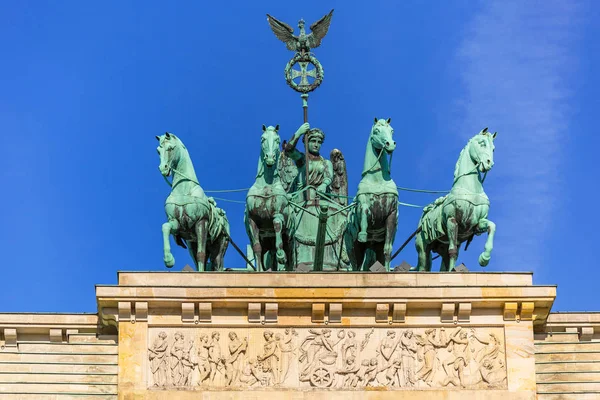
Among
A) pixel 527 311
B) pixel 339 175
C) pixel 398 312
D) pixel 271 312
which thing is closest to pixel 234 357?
pixel 271 312

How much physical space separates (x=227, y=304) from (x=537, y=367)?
539 centimetres

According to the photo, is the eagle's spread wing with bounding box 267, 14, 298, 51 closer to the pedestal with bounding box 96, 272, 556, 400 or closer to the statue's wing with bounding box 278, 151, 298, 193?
the statue's wing with bounding box 278, 151, 298, 193

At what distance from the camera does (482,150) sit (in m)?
48.3

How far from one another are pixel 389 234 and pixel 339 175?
5782mm

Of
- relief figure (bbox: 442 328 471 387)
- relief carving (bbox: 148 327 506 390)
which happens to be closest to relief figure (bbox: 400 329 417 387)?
relief carving (bbox: 148 327 506 390)

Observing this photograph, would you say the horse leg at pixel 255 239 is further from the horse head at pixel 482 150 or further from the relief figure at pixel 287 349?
the horse head at pixel 482 150

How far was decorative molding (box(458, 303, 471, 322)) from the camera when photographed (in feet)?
153

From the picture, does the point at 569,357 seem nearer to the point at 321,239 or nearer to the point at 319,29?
the point at 321,239

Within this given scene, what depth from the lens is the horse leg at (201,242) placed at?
47906mm

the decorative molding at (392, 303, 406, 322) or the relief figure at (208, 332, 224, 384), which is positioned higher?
the decorative molding at (392, 303, 406, 322)

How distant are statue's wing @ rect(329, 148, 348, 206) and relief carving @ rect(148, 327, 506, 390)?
7.10 meters

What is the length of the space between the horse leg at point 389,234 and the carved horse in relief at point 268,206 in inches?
69.3

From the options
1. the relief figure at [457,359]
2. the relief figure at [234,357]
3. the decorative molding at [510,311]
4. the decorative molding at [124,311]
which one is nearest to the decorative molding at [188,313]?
the relief figure at [234,357]

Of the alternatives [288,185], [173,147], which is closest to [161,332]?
[173,147]
